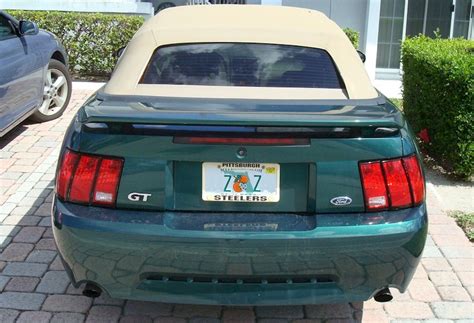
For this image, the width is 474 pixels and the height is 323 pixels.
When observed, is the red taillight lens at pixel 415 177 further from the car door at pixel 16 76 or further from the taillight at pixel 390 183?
the car door at pixel 16 76

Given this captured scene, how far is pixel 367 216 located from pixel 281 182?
0.44 meters

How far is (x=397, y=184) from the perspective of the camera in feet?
8.61

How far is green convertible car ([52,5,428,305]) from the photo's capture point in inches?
98.0

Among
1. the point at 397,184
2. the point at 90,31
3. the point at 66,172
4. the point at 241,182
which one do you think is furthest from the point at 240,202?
the point at 90,31

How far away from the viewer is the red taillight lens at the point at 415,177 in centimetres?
264

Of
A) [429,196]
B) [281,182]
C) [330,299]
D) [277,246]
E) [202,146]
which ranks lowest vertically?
[429,196]

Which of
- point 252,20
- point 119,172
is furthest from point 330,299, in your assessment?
point 252,20

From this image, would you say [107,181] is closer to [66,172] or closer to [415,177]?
[66,172]

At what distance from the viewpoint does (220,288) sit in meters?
2.59

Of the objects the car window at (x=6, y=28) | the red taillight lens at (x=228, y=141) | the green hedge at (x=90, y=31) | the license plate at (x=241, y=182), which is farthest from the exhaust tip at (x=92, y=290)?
the green hedge at (x=90, y=31)

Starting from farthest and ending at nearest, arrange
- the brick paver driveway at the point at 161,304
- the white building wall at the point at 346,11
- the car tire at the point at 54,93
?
the white building wall at the point at 346,11
the car tire at the point at 54,93
the brick paver driveway at the point at 161,304

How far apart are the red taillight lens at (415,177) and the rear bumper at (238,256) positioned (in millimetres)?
80

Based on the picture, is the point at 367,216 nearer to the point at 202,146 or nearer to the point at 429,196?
the point at 202,146

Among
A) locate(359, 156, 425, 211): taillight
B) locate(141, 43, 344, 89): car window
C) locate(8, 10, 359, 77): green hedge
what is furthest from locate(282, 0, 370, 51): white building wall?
locate(359, 156, 425, 211): taillight
